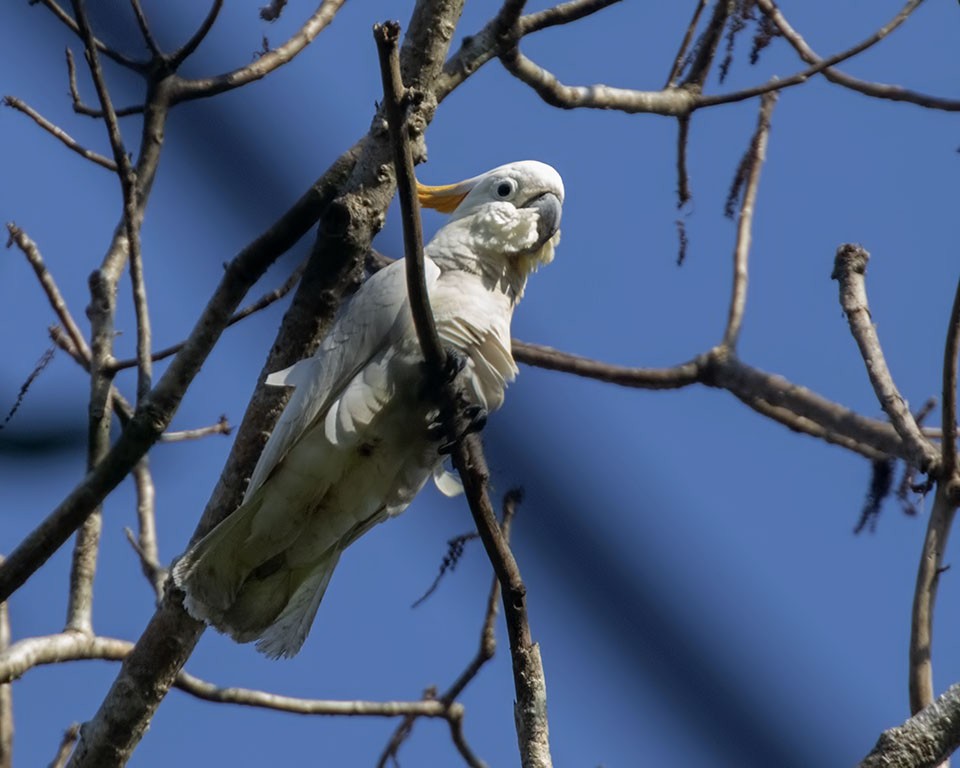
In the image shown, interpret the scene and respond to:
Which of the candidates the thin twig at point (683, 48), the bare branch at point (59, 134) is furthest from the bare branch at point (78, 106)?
the thin twig at point (683, 48)

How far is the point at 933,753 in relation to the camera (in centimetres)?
187

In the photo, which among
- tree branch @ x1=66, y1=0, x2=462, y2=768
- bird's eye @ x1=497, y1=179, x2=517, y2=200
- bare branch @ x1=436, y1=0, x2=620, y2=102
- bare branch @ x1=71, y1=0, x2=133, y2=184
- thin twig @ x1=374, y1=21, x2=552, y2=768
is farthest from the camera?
bird's eye @ x1=497, y1=179, x2=517, y2=200

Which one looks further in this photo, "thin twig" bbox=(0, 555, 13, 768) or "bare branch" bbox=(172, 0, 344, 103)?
"thin twig" bbox=(0, 555, 13, 768)

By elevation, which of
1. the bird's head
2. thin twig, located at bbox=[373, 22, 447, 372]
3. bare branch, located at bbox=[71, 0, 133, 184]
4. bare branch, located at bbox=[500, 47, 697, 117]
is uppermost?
bare branch, located at bbox=[500, 47, 697, 117]

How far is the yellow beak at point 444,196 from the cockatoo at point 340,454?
473 mm

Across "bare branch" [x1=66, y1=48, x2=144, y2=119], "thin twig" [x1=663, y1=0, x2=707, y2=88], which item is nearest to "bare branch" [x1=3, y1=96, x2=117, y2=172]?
"bare branch" [x1=66, y1=48, x2=144, y2=119]

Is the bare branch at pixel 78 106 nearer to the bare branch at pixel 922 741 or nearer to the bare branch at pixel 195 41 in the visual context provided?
the bare branch at pixel 195 41

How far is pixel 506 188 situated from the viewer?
3.57m

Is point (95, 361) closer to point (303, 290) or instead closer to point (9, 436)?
point (303, 290)

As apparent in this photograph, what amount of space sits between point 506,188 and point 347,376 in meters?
0.87

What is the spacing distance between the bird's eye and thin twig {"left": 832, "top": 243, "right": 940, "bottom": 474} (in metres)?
1.01

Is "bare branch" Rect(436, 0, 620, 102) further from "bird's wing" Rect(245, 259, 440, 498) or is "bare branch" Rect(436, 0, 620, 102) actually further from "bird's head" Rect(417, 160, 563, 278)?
"bird's wing" Rect(245, 259, 440, 498)

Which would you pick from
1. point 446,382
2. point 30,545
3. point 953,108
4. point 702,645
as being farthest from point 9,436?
point 953,108

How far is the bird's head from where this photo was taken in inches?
136
